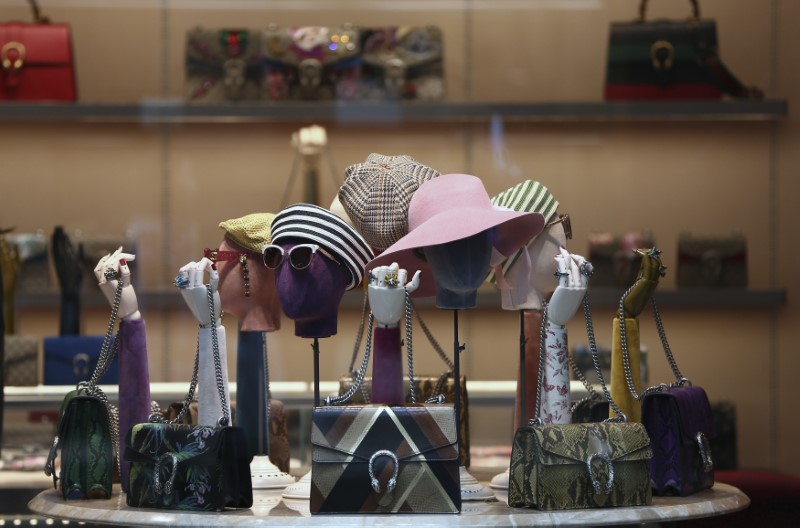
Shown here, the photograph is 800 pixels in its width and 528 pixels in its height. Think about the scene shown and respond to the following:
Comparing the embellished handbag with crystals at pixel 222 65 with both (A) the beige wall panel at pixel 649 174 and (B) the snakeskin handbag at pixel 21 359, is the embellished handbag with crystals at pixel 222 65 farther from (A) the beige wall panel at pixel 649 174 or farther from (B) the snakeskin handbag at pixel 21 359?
(B) the snakeskin handbag at pixel 21 359

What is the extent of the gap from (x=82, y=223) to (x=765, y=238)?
112 inches

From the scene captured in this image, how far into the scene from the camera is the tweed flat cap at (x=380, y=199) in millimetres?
2822

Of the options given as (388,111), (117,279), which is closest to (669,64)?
(388,111)

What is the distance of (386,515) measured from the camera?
2502 millimetres

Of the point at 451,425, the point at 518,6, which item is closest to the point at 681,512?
the point at 451,425

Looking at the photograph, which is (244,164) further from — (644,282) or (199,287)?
(644,282)

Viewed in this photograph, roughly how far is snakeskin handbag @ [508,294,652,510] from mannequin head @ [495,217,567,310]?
0.39m

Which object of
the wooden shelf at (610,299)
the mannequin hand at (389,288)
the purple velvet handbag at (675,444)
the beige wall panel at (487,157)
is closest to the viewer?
the mannequin hand at (389,288)

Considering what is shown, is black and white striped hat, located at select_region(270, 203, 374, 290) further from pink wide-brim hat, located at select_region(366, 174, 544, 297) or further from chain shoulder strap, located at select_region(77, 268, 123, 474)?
chain shoulder strap, located at select_region(77, 268, 123, 474)

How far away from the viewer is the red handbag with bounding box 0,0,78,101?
4906mm

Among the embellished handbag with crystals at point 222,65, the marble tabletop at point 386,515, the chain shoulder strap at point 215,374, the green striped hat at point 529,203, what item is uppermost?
the embellished handbag with crystals at point 222,65

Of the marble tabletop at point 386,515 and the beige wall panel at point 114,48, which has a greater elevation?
the beige wall panel at point 114,48

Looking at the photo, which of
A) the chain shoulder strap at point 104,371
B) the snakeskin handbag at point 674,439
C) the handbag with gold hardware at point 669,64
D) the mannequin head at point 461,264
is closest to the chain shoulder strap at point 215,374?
the chain shoulder strap at point 104,371

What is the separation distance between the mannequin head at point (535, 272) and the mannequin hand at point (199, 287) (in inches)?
27.1
